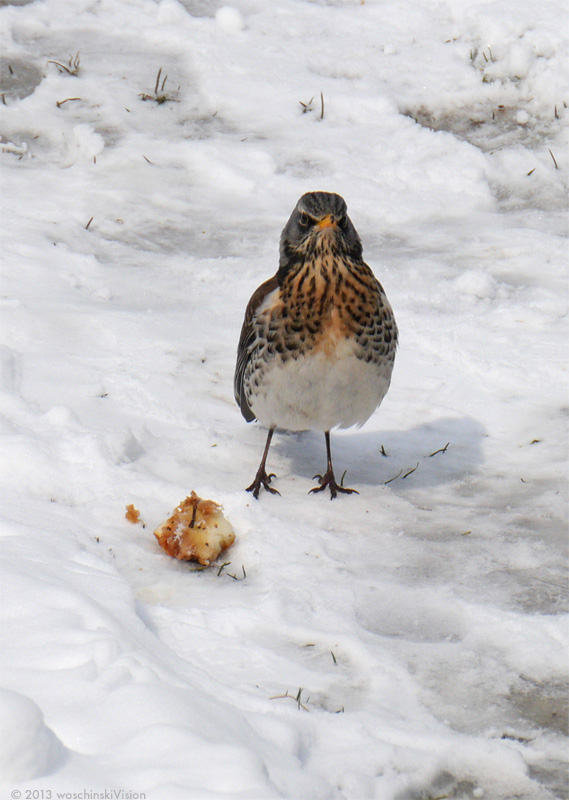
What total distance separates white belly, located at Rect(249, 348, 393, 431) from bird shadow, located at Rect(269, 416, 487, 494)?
35 centimetres

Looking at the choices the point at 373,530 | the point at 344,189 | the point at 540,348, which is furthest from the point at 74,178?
the point at 373,530

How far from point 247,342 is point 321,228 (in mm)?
701

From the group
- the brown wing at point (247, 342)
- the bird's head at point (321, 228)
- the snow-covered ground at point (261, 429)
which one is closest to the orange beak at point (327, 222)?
the bird's head at point (321, 228)

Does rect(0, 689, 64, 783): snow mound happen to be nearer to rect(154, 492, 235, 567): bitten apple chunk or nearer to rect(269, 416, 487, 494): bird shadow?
rect(154, 492, 235, 567): bitten apple chunk

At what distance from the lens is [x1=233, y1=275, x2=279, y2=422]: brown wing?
4.30m

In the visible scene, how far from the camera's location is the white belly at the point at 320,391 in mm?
4078

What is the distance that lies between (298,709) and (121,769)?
0.71m

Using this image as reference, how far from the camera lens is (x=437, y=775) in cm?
246

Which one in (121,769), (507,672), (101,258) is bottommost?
(101,258)

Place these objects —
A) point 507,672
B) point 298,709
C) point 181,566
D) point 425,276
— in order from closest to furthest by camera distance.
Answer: point 298,709 → point 507,672 → point 181,566 → point 425,276

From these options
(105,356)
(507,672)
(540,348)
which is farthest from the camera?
(540,348)

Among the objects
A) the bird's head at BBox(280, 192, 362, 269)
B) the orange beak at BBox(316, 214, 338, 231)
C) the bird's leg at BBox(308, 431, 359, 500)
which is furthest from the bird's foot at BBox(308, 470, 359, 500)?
the orange beak at BBox(316, 214, 338, 231)

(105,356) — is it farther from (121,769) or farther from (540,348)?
(121,769)

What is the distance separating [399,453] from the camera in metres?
4.71
